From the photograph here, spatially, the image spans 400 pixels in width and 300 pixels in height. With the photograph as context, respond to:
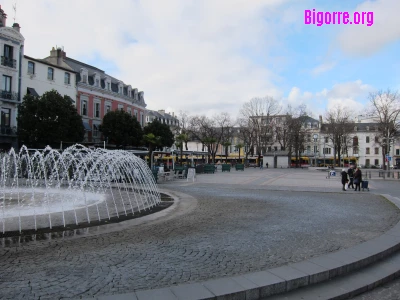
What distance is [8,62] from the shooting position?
1423 inches

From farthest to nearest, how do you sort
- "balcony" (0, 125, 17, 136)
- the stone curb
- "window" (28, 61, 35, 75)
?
"window" (28, 61, 35, 75) < "balcony" (0, 125, 17, 136) < the stone curb

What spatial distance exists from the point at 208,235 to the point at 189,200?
627 cm

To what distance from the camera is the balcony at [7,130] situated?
3594 cm

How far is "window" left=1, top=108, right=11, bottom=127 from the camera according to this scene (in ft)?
119

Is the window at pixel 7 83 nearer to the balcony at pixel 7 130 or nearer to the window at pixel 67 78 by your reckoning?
the balcony at pixel 7 130

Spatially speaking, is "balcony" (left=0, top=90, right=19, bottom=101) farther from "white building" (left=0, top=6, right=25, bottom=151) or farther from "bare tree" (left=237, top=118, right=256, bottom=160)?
"bare tree" (left=237, top=118, right=256, bottom=160)

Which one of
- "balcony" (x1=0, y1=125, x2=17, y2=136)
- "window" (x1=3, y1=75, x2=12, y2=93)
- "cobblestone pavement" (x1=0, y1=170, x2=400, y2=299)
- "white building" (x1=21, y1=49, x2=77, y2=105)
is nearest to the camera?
Result: "cobblestone pavement" (x1=0, y1=170, x2=400, y2=299)

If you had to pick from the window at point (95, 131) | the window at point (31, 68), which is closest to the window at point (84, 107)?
the window at point (95, 131)

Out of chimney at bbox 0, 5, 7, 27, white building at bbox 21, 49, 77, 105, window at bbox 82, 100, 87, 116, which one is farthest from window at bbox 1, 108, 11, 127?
window at bbox 82, 100, 87, 116

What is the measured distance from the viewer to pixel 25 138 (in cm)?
3509

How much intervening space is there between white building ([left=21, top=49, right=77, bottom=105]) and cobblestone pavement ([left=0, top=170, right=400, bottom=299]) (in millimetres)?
36732

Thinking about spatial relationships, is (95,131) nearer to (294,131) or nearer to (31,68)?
(31,68)

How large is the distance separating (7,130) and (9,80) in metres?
5.85

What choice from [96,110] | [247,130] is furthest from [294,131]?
[96,110]
